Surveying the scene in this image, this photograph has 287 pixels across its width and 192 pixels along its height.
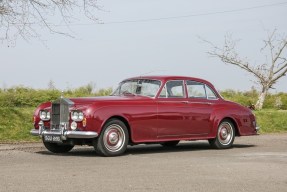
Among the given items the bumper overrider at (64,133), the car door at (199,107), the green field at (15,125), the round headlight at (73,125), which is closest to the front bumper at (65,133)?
the bumper overrider at (64,133)

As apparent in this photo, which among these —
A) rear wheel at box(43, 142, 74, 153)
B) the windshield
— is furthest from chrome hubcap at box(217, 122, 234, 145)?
rear wheel at box(43, 142, 74, 153)

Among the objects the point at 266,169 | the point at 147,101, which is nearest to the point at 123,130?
the point at 147,101

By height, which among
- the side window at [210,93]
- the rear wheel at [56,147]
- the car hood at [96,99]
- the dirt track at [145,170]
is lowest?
the dirt track at [145,170]

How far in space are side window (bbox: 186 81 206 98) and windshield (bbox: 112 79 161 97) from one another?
942 millimetres

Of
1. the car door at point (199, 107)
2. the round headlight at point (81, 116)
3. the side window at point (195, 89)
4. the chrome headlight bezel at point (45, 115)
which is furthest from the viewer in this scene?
the side window at point (195, 89)

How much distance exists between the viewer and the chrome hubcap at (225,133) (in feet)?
46.7

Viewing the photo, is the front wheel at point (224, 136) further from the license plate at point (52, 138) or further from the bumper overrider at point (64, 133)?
the license plate at point (52, 138)

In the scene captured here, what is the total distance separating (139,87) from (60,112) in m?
2.11

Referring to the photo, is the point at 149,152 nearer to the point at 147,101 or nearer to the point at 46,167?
the point at 147,101

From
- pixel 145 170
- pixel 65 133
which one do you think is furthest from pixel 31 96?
pixel 145 170

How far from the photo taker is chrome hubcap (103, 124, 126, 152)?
38.9ft

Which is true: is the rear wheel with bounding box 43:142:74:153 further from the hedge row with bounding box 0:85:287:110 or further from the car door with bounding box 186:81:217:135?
the hedge row with bounding box 0:85:287:110

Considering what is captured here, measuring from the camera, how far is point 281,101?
37.0 metres

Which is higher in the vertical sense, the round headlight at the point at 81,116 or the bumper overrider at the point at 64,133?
the round headlight at the point at 81,116
